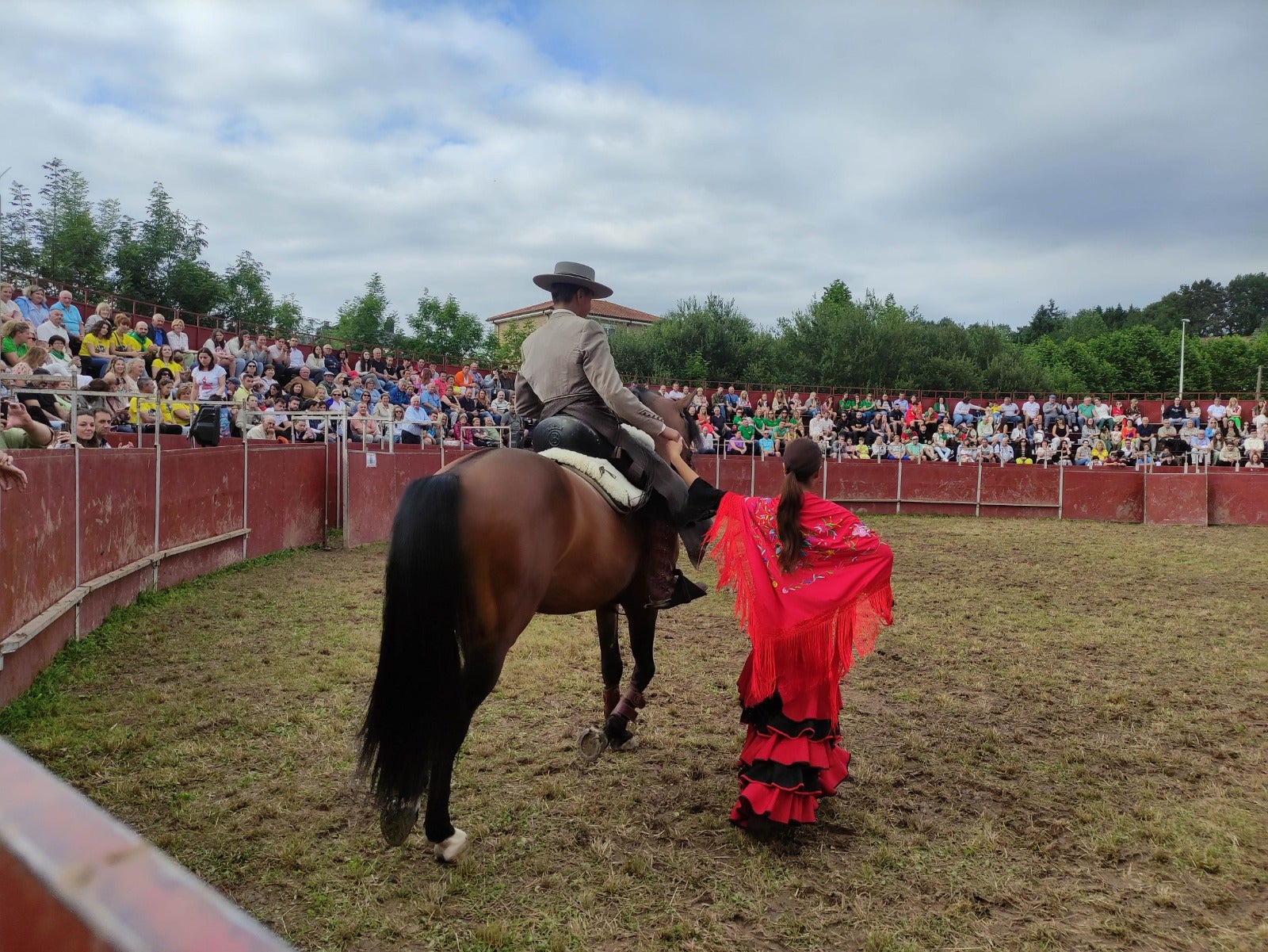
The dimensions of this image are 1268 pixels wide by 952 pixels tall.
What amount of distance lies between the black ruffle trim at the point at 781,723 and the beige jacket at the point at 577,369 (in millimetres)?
1583

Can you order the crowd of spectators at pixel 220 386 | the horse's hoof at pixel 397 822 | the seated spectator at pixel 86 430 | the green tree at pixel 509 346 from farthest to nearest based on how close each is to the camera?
1. the green tree at pixel 509 346
2. the crowd of spectators at pixel 220 386
3. the seated spectator at pixel 86 430
4. the horse's hoof at pixel 397 822

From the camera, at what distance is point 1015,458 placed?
23.3 metres

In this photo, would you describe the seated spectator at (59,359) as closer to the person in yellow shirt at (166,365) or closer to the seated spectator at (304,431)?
the person in yellow shirt at (166,365)

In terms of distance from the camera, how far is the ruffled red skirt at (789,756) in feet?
12.7

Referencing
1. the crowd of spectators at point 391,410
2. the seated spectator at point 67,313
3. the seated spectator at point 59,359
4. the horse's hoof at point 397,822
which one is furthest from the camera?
the seated spectator at point 67,313

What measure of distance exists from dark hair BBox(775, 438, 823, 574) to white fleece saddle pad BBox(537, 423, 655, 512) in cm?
88

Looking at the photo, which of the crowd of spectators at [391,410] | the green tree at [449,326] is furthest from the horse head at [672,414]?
the green tree at [449,326]

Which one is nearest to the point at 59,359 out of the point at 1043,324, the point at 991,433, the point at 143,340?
the point at 143,340

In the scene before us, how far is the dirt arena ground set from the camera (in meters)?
3.30

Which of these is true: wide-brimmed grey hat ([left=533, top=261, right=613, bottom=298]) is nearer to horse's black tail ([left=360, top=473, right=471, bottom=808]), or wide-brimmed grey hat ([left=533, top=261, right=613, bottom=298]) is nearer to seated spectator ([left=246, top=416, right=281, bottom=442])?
horse's black tail ([left=360, top=473, right=471, bottom=808])

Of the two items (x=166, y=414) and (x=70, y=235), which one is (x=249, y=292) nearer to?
(x=70, y=235)

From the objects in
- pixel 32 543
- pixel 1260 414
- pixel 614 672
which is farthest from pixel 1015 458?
pixel 32 543

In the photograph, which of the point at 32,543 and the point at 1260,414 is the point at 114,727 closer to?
the point at 32,543

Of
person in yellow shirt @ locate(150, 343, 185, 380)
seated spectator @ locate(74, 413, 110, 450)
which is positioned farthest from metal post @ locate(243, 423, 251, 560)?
person in yellow shirt @ locate(150, 343, 185, 380)
